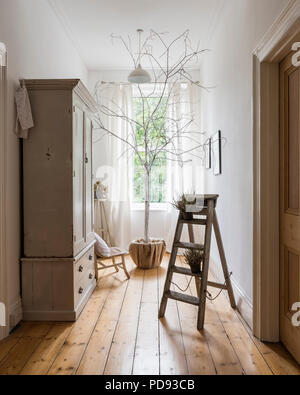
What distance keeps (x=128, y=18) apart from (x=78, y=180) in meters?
2.17

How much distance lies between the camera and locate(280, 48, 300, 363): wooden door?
2.10 meters

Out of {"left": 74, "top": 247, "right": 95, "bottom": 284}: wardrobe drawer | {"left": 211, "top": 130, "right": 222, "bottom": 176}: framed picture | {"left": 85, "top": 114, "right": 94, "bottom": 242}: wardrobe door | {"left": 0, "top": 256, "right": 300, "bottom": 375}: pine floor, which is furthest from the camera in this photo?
{"left": 211, "top": 130, "right": 222, "bottom": 176}: framed picture

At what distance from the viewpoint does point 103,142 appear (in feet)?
18.6

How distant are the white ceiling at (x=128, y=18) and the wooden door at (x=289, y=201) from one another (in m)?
1.92

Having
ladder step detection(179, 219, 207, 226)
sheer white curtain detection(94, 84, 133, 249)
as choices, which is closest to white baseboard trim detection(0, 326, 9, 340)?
ladder step detection(179, 219, 207, 226)

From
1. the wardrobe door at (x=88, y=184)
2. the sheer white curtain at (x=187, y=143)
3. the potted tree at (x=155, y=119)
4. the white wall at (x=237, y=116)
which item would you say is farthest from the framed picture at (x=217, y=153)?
the wardrobe door at (x=88, y=184)

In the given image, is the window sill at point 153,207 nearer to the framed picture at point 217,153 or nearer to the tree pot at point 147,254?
the tree pot at point 147,254

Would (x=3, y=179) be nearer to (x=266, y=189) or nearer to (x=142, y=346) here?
(x=142, y=346)

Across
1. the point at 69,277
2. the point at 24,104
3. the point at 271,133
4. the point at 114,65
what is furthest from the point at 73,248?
the point at 114,65

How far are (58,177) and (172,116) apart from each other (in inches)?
122

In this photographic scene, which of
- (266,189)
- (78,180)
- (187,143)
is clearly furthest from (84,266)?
(187,143)

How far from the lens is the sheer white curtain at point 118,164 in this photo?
5.55m

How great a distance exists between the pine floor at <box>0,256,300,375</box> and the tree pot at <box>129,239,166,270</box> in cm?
127

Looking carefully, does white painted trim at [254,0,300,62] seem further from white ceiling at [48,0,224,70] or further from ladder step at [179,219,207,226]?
white ceiling at [48,0,224,70]
